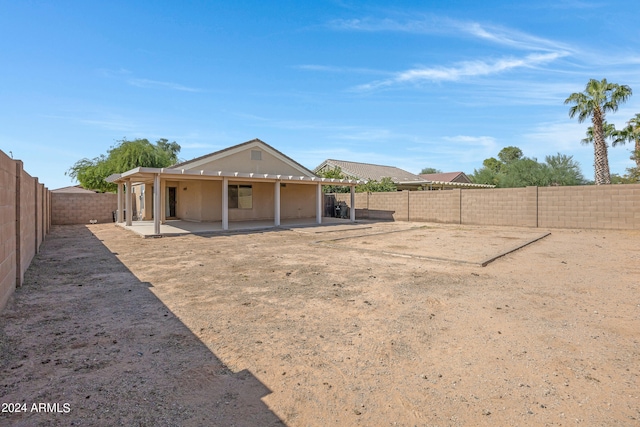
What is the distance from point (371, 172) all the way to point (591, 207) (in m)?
21.3

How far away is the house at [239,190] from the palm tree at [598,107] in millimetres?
15328

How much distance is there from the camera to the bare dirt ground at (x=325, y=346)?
7.65 ft

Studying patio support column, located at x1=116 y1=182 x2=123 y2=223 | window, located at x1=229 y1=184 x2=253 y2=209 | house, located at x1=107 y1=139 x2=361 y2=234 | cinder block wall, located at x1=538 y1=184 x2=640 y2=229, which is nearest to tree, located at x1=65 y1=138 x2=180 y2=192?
house, located at x1=107 y1=139 x2=361 y2=234

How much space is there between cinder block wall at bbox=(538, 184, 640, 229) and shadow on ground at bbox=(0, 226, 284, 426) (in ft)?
56.2

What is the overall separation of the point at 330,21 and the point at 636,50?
1227 cm

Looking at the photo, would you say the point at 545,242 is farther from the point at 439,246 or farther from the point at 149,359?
the point at 149,359

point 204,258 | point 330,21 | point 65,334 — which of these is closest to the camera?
point 65,334

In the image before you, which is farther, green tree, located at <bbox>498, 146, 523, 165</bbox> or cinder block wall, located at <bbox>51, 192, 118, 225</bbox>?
green tree, located at <bbox>498, 146, 523, 165</bbox>

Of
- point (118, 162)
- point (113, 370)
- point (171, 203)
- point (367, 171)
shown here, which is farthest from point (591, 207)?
point (118, 162)

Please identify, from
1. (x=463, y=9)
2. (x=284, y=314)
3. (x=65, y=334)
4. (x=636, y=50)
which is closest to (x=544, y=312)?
(x=284, y=314)

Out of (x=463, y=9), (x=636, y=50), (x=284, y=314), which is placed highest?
(x=463, y=9)

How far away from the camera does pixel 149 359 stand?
3.07m

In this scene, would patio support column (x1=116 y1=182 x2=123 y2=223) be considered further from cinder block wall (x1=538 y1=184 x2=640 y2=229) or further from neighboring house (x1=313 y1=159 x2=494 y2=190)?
cinder block wall (x1=538 y1=184 x2=640 y2=229)

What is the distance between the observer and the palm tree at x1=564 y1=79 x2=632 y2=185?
19750mm
